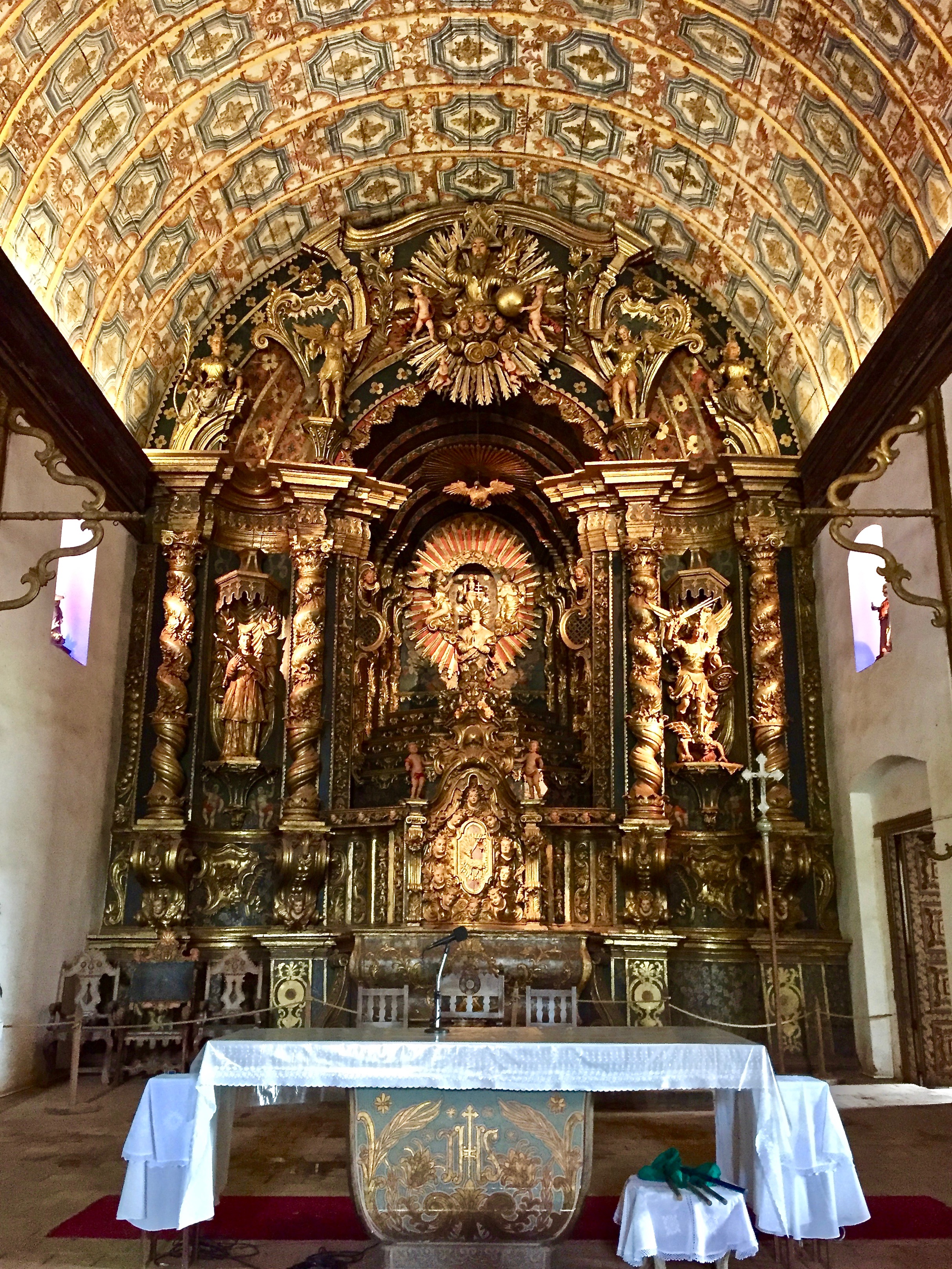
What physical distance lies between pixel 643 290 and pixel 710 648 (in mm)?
4864

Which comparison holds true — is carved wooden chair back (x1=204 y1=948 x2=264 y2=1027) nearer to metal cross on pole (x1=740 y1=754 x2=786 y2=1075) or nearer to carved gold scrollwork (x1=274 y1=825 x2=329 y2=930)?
carved gold scrollwork (x1=274 y1=825 x2=329 y2=930)

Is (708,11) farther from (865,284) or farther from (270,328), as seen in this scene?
(270,328)

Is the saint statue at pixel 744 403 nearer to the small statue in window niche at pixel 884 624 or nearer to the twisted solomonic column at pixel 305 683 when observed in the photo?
Answer: the small statue in window niche at pixel 884 624

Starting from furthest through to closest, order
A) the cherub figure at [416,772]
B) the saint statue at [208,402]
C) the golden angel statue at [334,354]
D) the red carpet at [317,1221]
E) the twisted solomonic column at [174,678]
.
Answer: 1. the golden angel statue at [334,354]
2. the saint statue at [208,402]
3. the cherub figure at [416,772]
4. the twisted solomonic column at [174,678]
5. the red carpet at [317,1221]

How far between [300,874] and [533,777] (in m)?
2.90

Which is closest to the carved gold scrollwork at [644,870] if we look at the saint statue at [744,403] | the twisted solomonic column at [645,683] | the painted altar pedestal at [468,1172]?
the twisted solomonic column at [645,683]

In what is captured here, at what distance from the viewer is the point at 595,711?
13797 millimetres

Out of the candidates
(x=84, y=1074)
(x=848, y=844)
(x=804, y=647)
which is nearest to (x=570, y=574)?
(x=804, y=647)

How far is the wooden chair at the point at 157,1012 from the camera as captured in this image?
1114 centimetres

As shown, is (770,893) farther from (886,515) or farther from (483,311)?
(483,311)

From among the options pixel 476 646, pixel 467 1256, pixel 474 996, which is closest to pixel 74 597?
pixel 476 646

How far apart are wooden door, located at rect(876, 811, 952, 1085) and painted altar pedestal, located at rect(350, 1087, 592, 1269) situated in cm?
676

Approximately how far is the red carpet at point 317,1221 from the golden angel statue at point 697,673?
7.21 m

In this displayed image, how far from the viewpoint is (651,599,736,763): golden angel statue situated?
13.5m
